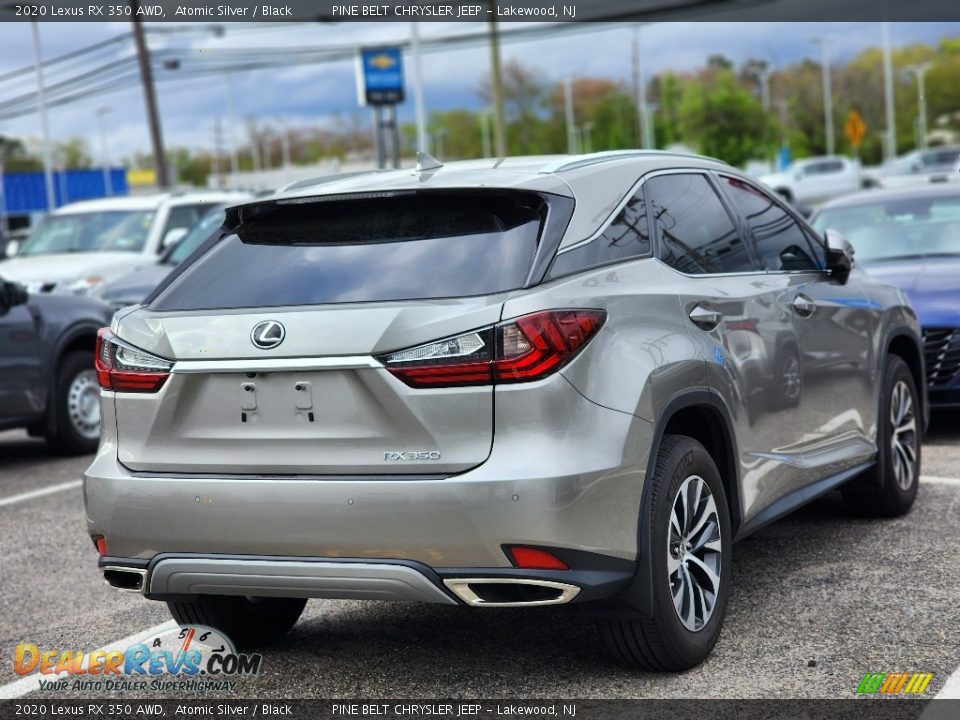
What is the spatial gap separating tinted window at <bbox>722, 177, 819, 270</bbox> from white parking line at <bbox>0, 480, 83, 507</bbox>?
5043mm

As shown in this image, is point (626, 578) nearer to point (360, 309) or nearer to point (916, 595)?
point (360, 309)

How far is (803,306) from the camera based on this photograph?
5559 millimetres

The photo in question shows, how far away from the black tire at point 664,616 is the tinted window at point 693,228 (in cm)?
74

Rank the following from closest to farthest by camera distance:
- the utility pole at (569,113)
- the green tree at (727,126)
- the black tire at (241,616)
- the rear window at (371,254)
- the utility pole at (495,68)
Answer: the rear window at (371,254), the black tire at (241,616), the utility pole at (495,68), the green tree at (727,126), the utility pole at (569,113)

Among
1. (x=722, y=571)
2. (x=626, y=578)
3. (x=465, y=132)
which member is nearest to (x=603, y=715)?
(x=626, y=578)

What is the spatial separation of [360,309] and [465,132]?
118233 mm

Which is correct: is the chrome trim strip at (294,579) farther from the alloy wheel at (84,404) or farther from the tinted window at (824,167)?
the tinted window at (824,167)

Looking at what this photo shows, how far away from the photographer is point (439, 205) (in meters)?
Answer: 4.28

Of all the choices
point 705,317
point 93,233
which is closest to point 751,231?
point 705,317

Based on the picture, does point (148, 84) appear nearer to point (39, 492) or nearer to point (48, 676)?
point (39, 492)

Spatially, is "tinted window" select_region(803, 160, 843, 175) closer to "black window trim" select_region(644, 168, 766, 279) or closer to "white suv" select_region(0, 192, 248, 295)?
"white suv" select_region(0, 192, 248, 295)

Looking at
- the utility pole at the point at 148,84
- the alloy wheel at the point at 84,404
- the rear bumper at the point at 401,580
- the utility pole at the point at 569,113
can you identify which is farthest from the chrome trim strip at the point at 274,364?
the utility pole at the point at 569,113

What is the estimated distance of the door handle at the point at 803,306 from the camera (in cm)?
552

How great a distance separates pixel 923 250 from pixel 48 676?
7073mm
